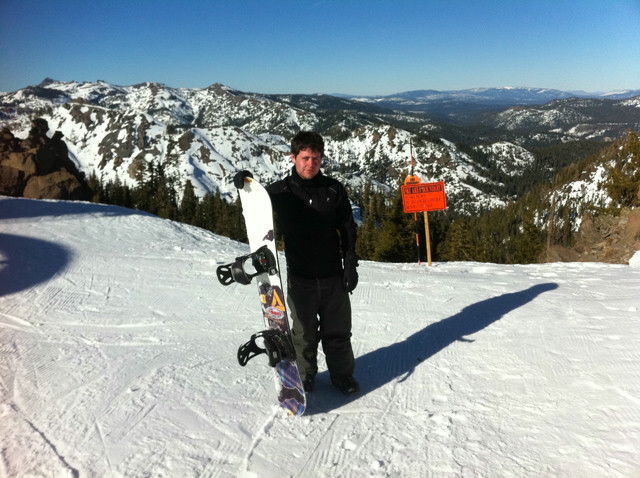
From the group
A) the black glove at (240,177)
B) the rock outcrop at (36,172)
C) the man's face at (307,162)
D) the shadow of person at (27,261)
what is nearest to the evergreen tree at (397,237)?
the rock outcrop at (36,172)

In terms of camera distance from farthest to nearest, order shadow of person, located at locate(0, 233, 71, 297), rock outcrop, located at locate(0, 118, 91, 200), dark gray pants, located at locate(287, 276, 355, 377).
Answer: rock outcrop, located at locate(0, 118, 91, 200) → shadow of person, located at locate(0, 233, 71, 297) → dark gray pants, located at locate(287, 276, 355, 377)

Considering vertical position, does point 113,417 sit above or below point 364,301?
above

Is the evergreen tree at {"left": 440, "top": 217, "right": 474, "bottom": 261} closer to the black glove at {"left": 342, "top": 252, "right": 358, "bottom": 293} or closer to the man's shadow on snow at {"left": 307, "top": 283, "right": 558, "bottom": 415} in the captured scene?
the man's shadow on snow at {"left": 307, "top": 283, "right": 558, "bottom": 415}

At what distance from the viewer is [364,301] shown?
6.62m

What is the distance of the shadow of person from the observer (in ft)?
21.8

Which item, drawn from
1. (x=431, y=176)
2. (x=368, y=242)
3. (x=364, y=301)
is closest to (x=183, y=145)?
(x=431, y=176)

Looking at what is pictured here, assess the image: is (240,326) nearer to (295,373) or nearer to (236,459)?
(295,373)

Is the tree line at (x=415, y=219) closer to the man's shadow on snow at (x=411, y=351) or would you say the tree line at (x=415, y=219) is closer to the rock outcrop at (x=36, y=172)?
the man's shadow on snow at (x=411, y=351)

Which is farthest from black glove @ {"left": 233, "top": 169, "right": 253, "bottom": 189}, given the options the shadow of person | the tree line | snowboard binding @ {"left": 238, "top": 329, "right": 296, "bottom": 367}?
the tree line

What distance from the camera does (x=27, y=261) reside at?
24.7ft

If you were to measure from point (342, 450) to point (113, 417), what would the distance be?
6.54 ft

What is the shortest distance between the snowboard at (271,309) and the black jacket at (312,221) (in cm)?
14

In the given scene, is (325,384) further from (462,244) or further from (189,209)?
(189,209)

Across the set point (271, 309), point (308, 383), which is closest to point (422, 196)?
point (308, 383)
